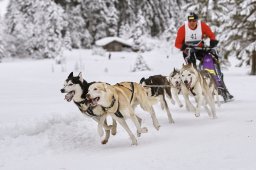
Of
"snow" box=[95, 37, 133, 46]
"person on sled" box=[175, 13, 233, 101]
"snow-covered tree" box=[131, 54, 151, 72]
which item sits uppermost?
"snow" box=[95, 37, 133, 46]

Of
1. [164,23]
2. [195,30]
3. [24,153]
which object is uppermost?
[164,23]

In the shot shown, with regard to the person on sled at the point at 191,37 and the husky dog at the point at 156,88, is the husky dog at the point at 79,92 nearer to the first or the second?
the husky dog at the point at 156,88

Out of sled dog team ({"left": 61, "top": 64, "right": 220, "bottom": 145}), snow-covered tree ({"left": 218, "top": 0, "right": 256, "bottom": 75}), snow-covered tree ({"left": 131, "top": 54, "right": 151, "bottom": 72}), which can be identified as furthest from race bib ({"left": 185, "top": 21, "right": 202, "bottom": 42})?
snow-covered tree ({"left": 131, "top": 54, "right": 151, "bottom": 72})

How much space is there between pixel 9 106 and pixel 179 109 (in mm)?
3844

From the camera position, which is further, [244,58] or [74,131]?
[244,58]

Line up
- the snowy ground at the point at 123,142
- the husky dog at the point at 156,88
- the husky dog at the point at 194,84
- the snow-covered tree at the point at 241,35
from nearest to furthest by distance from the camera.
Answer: the snowy ground at the point at 123,142 → the husky dog at the point at 194,84 → the husky dog at the point at 156,88 → the snow-covered tree at the point at 241,35

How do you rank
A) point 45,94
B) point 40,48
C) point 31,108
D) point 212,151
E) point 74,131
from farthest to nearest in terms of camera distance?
1. point 40,48
2. point 45,94
3. point 31,108
4. point 74,131
5. point 212,151

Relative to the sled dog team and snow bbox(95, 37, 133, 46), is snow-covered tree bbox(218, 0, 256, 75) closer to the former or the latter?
the sled dog team

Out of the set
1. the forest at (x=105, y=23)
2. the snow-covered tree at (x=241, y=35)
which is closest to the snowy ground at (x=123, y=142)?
the snow-covered tree at (x=241, y=35)

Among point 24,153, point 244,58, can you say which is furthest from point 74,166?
point 244,58

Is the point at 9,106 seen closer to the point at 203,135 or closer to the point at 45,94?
the point at 45,94

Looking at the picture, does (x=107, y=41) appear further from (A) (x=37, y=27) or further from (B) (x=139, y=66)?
(B) (x=139, y=66)

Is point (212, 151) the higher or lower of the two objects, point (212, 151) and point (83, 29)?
the lower

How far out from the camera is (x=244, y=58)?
21594 millimetres
